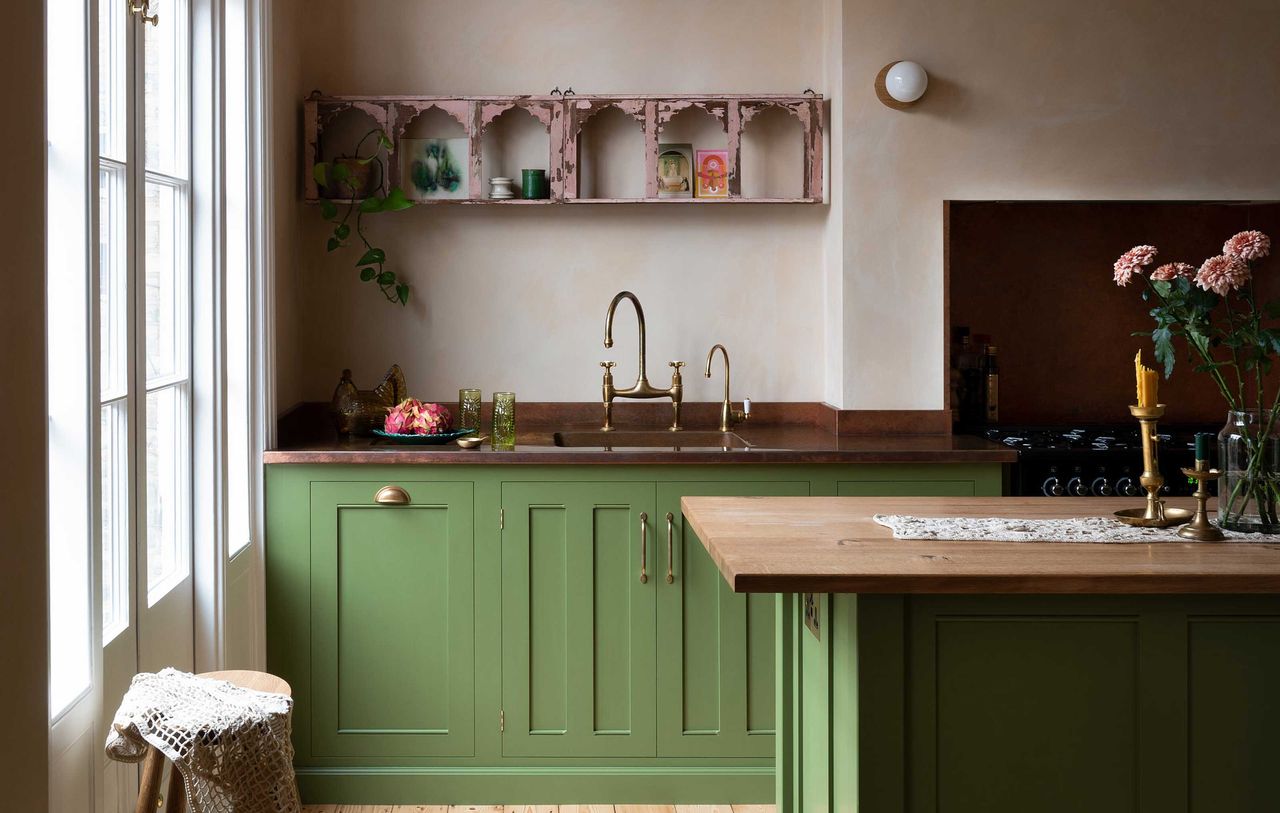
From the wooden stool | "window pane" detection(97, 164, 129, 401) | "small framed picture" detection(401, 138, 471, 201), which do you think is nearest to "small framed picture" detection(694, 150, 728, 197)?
"small framed picture" detection(401, 138, 471, 201)

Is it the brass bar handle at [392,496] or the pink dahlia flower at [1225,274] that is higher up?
the pink dahlia flower at [1225,274]

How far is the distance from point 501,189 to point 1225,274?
2.26 meters

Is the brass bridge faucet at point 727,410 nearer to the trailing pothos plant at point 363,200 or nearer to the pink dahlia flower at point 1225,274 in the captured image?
the trailing pothos plant at point 363,200

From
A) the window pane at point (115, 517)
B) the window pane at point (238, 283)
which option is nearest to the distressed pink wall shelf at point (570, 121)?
the window pane at point (238, 283)

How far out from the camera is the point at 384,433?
3.50 metres

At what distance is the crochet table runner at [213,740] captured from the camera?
201cm

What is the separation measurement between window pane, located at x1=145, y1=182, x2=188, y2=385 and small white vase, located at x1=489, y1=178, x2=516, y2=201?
1179 mm

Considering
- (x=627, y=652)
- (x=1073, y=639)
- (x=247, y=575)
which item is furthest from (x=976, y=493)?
(x=247, y=575)

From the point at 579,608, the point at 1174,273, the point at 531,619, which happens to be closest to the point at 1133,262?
the point at 1174,273

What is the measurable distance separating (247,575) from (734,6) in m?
2.31

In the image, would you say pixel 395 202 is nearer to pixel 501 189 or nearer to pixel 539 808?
pixel 501 189

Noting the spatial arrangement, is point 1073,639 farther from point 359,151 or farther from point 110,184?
point 359,151

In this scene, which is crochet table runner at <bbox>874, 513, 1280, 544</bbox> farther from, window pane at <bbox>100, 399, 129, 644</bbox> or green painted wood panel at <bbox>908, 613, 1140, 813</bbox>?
window pane at <bbox>100, 399, 129, 644</bbox>

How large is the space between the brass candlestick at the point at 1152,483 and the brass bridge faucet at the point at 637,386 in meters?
1.73
